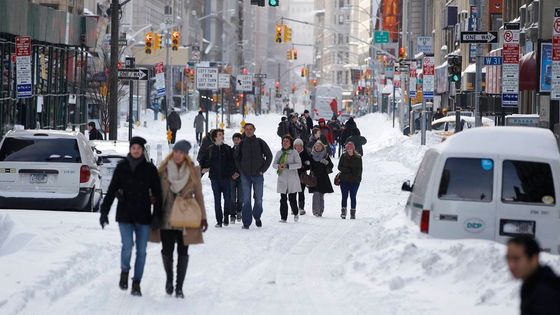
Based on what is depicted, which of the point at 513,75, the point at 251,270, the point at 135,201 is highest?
the point at 513,75

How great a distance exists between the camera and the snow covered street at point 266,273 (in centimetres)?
1295

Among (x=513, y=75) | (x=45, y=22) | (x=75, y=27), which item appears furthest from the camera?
(x=75, y=27)

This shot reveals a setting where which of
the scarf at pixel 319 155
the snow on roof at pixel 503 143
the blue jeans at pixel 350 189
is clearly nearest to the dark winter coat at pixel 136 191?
the snow on roof at pixel 503 143

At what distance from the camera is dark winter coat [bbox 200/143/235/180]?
22828 mm

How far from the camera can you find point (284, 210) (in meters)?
24.7

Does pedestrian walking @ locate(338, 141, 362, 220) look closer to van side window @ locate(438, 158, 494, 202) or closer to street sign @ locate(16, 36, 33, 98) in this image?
street sign @ locate(16, 36, 33, 98)

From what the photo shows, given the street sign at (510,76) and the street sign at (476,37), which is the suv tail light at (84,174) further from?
the street sign at (510,76)

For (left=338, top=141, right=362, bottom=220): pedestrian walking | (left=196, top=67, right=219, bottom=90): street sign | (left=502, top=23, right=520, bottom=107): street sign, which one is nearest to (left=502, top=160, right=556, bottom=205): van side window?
(left=338, top=141, right=362, bottom=220): pedestrian walking

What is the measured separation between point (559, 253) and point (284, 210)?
9.98 m

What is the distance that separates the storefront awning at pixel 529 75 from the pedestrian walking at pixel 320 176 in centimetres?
1922

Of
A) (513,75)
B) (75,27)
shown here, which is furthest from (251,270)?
(75,27)

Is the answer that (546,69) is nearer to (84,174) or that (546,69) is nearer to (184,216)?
(84,174)

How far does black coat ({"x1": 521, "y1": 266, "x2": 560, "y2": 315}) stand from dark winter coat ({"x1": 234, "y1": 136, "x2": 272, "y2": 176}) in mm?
15888

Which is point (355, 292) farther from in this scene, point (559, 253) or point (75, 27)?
point (75, 27)
